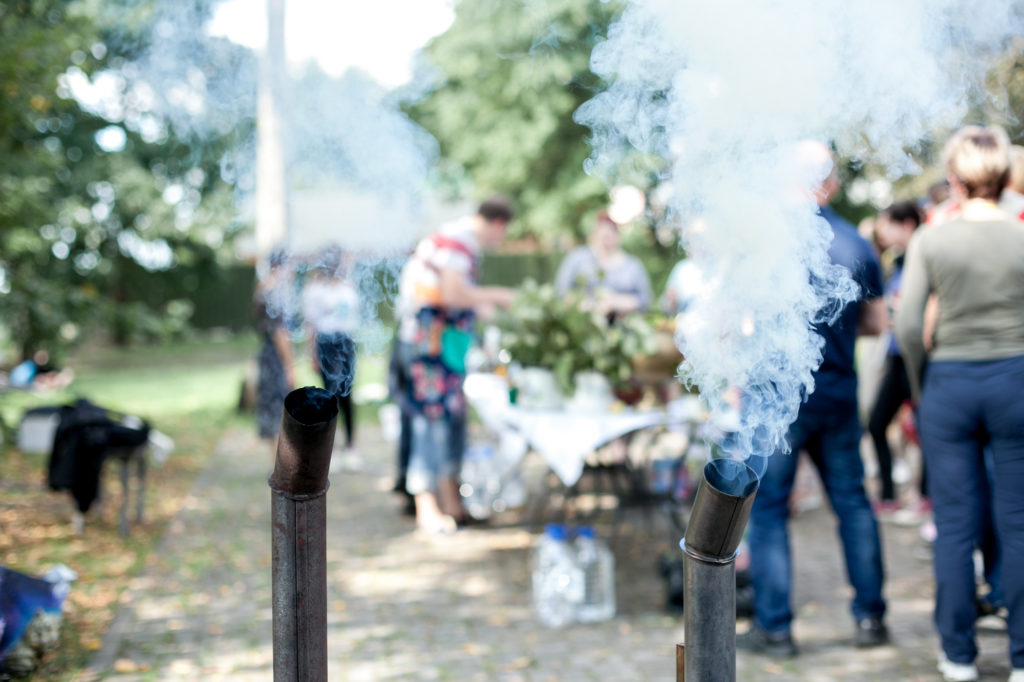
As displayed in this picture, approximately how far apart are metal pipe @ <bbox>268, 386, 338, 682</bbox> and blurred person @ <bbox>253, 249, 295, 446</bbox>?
14.9 ft

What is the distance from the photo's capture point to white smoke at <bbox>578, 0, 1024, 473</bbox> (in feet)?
7.78

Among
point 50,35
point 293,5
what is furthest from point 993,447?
point 50,35

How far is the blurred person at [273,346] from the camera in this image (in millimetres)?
6707

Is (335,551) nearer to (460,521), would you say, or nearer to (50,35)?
(460,521)

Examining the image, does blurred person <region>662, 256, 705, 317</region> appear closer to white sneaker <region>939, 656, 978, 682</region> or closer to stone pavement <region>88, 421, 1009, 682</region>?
stone pavement <region>88, 421, 1009, 682</region>

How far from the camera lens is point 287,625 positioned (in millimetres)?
2291

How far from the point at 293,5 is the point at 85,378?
1275 centimetres

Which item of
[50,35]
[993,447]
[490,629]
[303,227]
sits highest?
[50,35]

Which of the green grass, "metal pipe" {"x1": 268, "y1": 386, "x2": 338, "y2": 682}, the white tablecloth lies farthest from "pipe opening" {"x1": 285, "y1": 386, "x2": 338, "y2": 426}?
Answer: the green grass

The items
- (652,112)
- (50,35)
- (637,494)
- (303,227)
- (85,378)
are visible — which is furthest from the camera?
(85,378)

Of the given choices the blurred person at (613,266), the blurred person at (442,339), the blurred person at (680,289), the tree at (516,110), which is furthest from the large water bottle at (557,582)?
the tree at (516,110)

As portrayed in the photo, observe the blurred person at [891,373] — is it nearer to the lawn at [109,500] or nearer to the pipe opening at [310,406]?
the pipe opening at [310,406]

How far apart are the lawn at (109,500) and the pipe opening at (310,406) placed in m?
2.36

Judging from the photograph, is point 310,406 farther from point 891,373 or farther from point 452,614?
point 891,373
